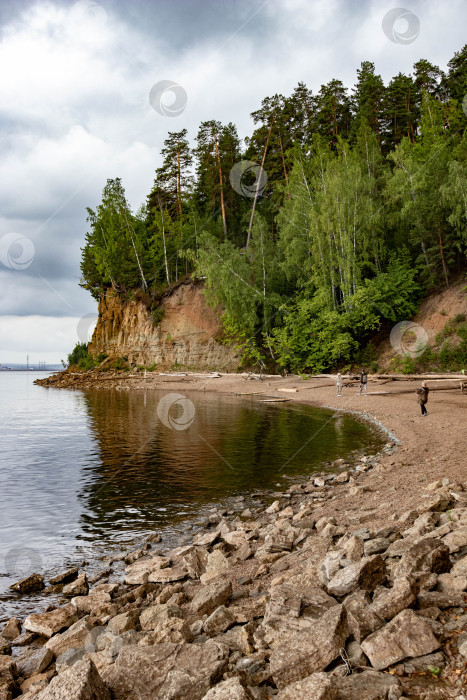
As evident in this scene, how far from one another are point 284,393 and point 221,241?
3035 cm

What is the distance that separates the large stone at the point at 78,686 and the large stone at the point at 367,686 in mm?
2229

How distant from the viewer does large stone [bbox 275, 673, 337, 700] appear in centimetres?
352

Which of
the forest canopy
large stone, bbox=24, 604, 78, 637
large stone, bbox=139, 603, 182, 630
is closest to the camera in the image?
large stone, bbox=139, 603, 182, 630

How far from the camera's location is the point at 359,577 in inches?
210

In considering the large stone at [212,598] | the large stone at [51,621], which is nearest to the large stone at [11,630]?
the large stone at [51,621]

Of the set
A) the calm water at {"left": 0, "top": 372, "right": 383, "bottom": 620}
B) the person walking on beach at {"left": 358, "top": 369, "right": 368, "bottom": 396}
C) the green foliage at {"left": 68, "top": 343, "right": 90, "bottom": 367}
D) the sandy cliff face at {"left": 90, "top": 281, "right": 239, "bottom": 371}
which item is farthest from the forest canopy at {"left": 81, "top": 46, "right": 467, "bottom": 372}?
the green foliage at {"left": 68, "top": 343, "right": 90, "bottom": 367}

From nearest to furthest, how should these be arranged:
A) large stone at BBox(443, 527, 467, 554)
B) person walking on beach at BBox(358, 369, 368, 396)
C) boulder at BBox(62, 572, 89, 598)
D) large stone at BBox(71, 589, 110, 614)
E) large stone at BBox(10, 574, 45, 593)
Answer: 1. large stone at BBox(443, 527, 467, 554)
2. large stone at BBox(71, 589, 110, 614)
3. boulder at BBox(62, 572, 89, 598)
4. large stone at BBox(10, 574, 45, 593)
5. person walking on beach at BBox(358, 369, 368, 396)

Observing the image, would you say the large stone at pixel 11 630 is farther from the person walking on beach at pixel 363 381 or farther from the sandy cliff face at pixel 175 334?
the sandy cliff face at pixel 175 334

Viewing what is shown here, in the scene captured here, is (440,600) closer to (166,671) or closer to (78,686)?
(166,671)

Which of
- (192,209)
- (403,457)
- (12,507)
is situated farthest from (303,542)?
(192,209)

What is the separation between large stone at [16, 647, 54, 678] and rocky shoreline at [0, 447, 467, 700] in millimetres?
15

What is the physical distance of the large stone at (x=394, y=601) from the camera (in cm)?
452

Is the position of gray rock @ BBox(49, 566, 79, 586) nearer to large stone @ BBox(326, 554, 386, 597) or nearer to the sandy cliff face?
large stone @ BBox(326, 554, 386, 597)

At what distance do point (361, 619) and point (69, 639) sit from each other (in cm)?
412
